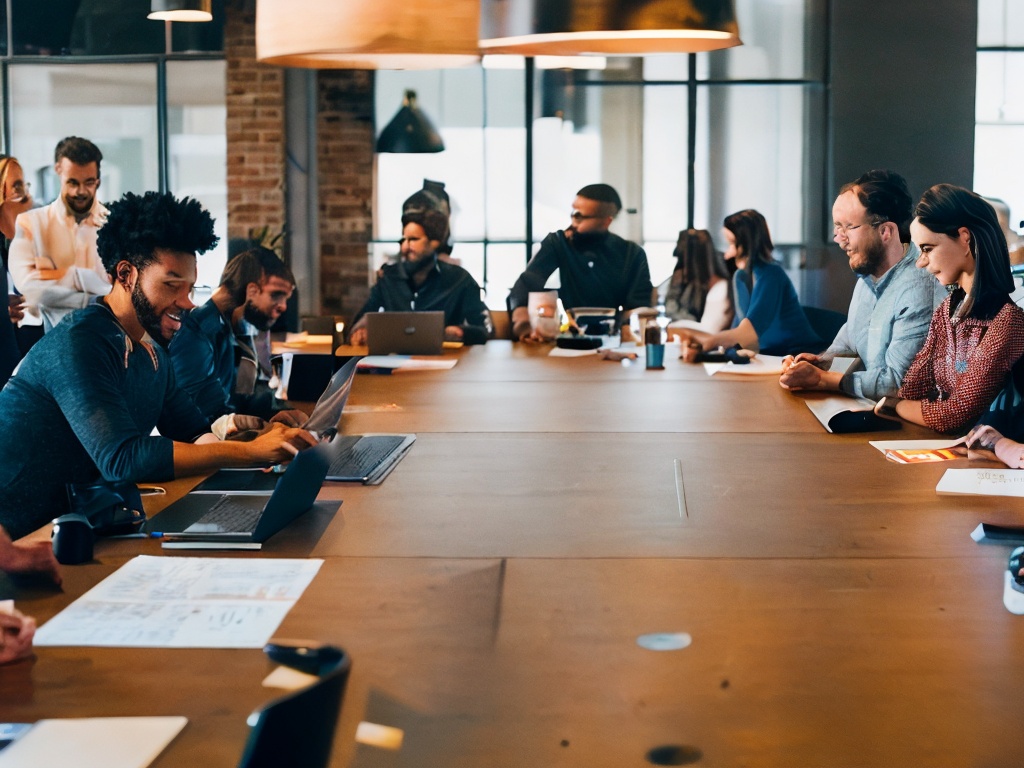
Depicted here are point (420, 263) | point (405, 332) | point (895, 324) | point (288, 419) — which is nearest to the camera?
point (288, 419)

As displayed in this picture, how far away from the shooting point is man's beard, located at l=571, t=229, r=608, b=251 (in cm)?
627

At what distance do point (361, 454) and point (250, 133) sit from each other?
19.8 feet

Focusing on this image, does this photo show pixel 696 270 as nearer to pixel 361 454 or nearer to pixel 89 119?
pixel 361 454

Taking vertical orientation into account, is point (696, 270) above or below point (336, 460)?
above

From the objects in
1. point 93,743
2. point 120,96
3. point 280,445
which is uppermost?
point 120,96

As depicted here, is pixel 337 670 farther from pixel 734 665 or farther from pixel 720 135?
pixel 720 135

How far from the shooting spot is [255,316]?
167 inches

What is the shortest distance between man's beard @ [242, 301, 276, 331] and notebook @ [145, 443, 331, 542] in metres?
1.90

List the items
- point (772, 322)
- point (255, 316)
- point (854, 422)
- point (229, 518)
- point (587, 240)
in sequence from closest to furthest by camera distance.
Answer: point (229, 518) < point (854, 422) < point (255, 316) < point (772, 322) < point (587, 240)

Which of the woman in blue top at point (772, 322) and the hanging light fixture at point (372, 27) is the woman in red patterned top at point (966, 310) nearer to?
the hanging light fixture at point (372, 27)

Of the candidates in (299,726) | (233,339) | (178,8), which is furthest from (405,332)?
(299,726)

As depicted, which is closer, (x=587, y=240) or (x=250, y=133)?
(x=587, y=240)

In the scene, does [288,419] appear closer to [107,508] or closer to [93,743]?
[107,508]

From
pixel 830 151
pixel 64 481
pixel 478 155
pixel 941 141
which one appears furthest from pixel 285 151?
pixel 64 481
